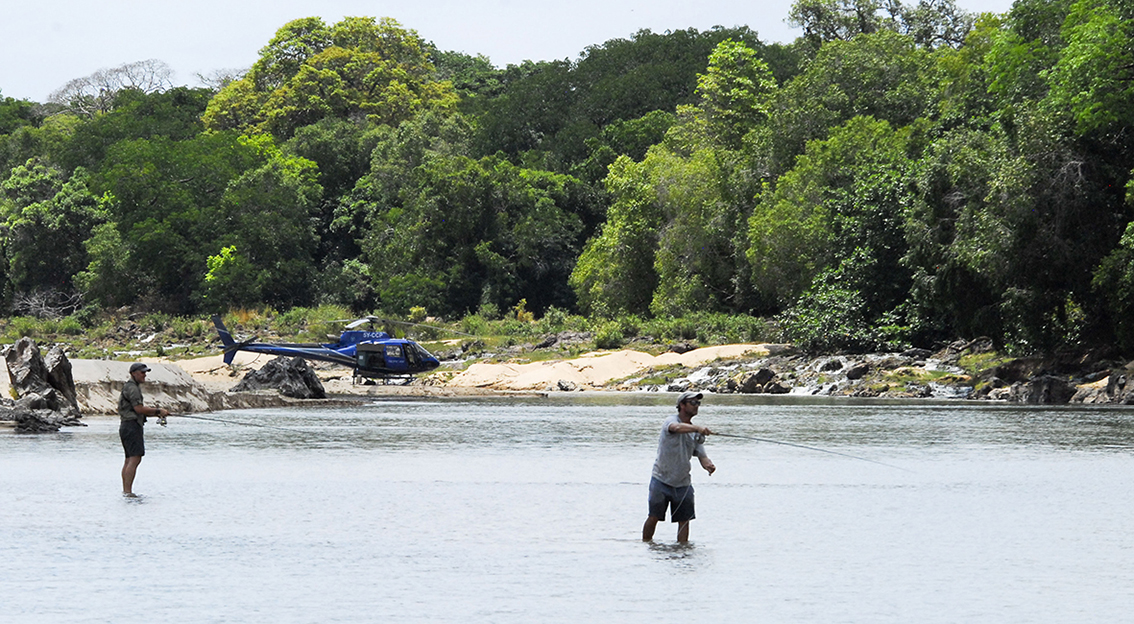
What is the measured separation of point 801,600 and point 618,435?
17480 millimetres

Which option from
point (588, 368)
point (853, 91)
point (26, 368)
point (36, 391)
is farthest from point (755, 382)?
point (26, 368)

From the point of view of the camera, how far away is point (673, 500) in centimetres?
1273

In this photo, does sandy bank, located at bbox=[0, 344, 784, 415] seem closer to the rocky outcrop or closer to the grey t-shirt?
the rocky outcrop

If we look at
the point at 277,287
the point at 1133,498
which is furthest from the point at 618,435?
the point at 277,287

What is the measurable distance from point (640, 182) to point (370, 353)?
28.0m

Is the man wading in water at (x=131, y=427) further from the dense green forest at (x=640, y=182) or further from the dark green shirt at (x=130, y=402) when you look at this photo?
the dense green forest at (x=640, y=182)

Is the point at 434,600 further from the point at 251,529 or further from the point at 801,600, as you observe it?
the point at 251,529

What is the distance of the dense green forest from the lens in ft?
135

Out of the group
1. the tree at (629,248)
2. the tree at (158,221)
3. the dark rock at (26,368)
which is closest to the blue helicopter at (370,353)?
the dark rock at (26,368)

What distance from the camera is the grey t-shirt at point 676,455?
40.9 feet

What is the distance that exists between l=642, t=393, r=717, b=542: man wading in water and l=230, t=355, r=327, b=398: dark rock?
3182 centimetres

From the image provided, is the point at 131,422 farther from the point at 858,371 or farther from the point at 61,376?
the point at 858,371

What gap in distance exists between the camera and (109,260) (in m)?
84.0

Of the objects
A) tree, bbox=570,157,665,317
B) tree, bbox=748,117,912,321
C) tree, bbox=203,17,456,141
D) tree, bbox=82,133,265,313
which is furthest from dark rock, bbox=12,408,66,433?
tree, bbox=203,17,456,141
